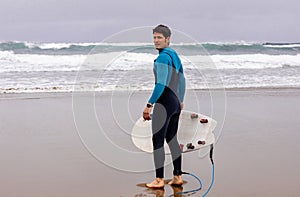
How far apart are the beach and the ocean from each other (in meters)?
1.06

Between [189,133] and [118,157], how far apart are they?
3.12ft

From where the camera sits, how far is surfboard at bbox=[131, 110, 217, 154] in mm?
4930

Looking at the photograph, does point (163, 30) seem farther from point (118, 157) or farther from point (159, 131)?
point (118, 157)

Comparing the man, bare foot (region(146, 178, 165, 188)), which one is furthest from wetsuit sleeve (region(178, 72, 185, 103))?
bare foot (region(146, 178, 165, 188))

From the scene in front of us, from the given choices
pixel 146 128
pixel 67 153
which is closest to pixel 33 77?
pixel 67 153

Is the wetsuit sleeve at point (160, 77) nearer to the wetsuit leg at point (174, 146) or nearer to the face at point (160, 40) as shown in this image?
the face at point (160, 40)

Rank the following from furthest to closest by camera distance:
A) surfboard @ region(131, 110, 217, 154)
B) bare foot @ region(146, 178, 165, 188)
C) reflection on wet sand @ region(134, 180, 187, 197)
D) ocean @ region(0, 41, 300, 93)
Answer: ocean @ region(0, 41, 300, 93) < surfboard @ region(131, 110, 217, 154) < bare foot @ region(146, 178, 165, 188) < reflection on wet sand @ region(134, 180, 187, 197)

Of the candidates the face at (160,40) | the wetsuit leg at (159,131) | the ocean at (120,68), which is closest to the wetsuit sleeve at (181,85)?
the wetsuit leg at (159,131)

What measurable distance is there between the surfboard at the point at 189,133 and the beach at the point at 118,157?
1.06ft

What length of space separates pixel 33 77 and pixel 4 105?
5.95 metres

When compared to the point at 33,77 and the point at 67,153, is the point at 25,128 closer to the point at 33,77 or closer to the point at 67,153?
the point at 67,153

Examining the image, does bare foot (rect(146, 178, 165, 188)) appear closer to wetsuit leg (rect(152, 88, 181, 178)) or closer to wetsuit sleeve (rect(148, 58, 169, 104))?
wetsuit leg (rect(152, 88, 181, 178))

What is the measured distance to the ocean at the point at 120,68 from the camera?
17.8 ft

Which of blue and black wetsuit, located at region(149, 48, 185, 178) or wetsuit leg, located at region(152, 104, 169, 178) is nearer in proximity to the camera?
blue and black wetsuit, located at region(149, 48, 185, 178)
